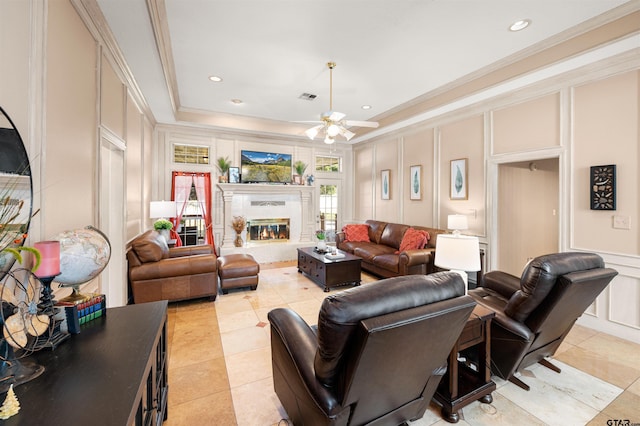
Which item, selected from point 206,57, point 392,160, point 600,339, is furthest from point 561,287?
point 392,160

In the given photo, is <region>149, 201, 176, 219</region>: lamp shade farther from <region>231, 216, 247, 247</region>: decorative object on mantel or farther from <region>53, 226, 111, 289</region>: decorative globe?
<region>53, 226, 111, 289</region>: decorative globe

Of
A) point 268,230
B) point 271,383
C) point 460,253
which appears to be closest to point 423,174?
point 460,253

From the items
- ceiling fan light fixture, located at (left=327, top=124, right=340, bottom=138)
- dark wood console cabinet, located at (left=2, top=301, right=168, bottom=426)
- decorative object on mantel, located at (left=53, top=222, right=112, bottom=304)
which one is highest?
ceiling fan light fixture, located at (left=327, top=124, right=340, bottom=138)

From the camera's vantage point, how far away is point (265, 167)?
6.35 metres

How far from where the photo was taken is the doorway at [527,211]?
427 cm

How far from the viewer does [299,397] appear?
1.45m

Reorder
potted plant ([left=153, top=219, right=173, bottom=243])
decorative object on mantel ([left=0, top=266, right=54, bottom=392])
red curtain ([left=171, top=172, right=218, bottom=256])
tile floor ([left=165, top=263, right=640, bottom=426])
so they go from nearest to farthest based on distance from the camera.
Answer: decorative object on mantel ([left=0, top=266, right=54, bottom=392]) → tile floor ([left=165, top=263, right=640, bottom=426]) → potted plant ([left=153, top=219, right=173, bottom=243]) → red curtain ([left=171, top=172, right=218, bottom=256])

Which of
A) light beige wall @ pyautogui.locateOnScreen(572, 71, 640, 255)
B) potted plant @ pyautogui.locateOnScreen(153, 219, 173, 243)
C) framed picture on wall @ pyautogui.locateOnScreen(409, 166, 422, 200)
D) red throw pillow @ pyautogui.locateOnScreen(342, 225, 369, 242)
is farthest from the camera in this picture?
red throw pillow @ pyautogui.locateOnScreen(342, 225, 369, 242)

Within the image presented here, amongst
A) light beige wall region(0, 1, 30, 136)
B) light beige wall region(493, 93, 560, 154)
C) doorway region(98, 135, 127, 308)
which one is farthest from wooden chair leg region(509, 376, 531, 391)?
doorway region(98, 135, 127, 308)

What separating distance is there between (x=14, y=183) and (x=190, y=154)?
4.78 m

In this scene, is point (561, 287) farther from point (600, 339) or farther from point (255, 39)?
point (255, 39)

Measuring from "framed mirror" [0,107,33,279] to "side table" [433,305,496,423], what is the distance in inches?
95.3

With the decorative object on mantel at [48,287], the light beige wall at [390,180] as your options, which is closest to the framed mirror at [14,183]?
the decorative object on mantel at [48,287]

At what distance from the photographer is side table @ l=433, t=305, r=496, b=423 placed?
5.72ft
